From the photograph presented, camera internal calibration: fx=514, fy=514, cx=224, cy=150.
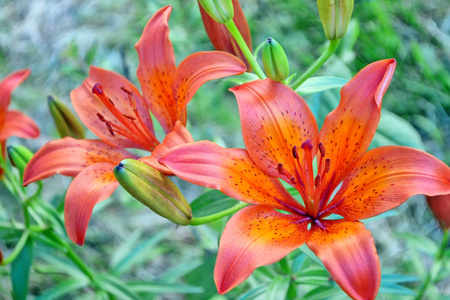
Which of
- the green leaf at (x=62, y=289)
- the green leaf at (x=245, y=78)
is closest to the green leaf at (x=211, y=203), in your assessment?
the green leaf at (x=245, y=78)

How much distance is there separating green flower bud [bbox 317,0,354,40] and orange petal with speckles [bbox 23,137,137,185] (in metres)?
0.48

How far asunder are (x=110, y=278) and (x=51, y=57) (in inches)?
62.1

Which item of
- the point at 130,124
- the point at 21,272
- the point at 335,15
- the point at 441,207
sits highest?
the point at 335,15

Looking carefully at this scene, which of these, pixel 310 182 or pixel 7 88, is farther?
pixel 7 88

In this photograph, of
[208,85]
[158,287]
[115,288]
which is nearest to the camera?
[115,288]

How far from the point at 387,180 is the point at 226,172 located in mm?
249

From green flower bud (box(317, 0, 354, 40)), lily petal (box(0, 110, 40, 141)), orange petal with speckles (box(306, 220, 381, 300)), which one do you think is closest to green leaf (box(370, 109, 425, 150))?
green flower bud (box(317, 0, 354, 40))

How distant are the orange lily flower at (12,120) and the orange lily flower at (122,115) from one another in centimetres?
17

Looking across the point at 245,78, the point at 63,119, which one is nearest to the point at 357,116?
the point at 245,78

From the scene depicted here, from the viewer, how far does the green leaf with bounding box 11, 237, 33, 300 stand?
1.17 meters

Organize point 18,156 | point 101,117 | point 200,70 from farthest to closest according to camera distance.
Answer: point 18,156, point 101,117, point 200,70

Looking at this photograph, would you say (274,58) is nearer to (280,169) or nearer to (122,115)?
(280,169)

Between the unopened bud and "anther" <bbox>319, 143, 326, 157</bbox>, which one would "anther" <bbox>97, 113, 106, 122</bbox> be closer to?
the unopened bud

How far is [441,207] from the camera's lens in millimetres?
1105
